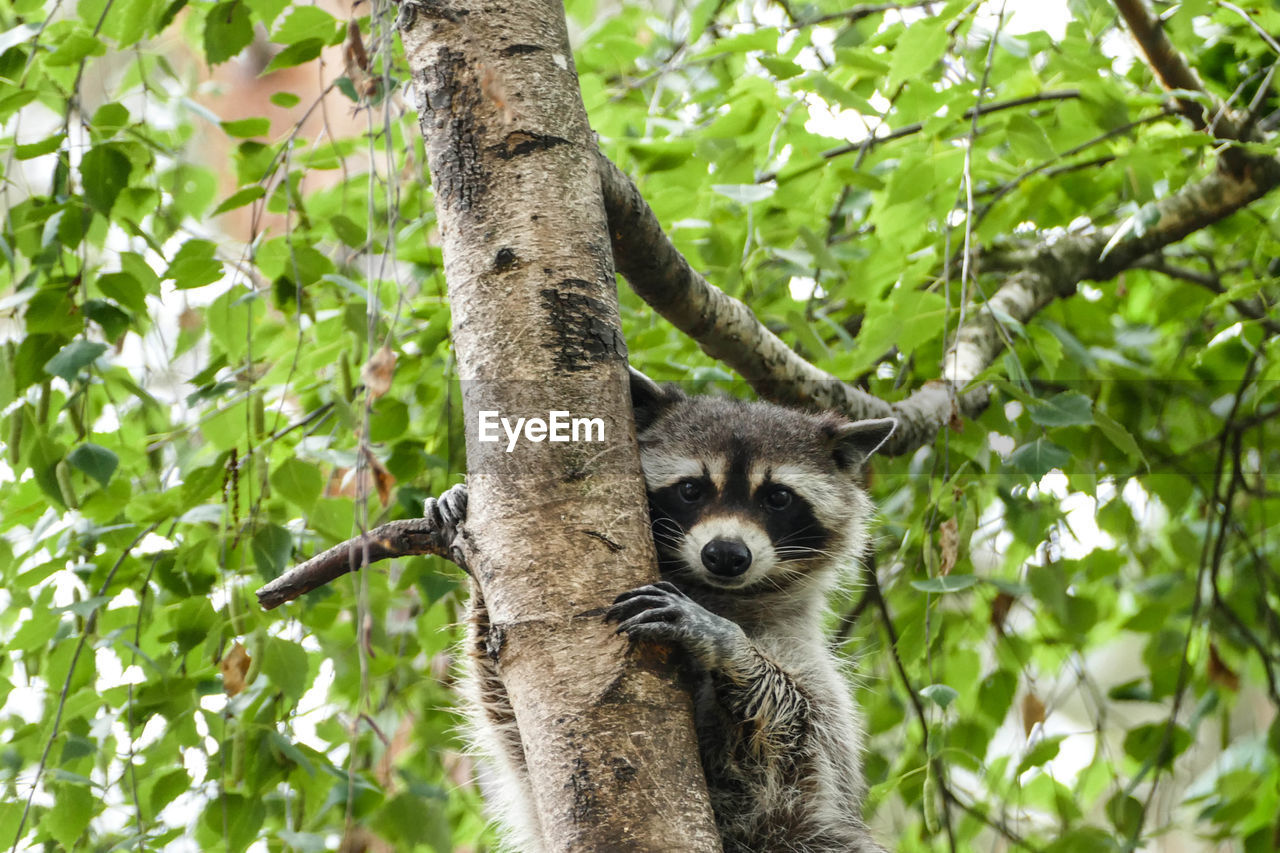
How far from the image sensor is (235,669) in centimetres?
208

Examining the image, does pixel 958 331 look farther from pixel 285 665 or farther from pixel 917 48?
pixel 285 665

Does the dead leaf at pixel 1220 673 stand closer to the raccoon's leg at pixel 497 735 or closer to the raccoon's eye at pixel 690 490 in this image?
the raccoon's eye at pixel 690 490

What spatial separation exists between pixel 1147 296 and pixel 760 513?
2.67m

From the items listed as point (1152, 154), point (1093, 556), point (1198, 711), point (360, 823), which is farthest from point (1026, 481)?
point (360, 823)

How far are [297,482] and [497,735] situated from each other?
2.52ft

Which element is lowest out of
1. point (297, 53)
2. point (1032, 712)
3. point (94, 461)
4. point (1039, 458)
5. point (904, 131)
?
point (1032, 712)

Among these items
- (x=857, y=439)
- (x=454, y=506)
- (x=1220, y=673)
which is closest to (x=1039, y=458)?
(x=857, y=439)

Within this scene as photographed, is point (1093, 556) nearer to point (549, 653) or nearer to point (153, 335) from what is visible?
point (549, 653)

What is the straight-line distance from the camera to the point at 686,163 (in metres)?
2.91

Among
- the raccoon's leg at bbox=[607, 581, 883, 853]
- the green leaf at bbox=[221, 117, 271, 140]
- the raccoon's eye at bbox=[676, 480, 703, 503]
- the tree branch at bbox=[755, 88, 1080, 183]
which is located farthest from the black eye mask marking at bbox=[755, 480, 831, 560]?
the green leaf at bbox=[221, 117, 271, 140]

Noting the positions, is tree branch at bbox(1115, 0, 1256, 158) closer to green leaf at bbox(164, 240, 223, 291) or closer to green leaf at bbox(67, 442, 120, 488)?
green leaf at bbox(164, 240, 223, 291)

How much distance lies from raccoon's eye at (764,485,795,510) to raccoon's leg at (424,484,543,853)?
32.5 inches

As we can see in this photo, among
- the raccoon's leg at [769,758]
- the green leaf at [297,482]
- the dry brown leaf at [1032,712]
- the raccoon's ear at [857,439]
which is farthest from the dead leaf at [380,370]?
the dry brown leaf at [1032,712]

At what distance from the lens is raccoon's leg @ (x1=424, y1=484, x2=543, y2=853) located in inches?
97.4
